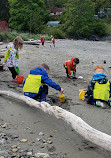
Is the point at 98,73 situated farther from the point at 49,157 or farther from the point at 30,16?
the point at 30,16

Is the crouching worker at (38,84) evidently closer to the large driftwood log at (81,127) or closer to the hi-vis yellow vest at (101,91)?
the large driftwood log at (81,127)

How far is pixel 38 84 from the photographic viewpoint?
5.19m

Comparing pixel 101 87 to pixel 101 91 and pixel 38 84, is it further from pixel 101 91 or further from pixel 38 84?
pixel 38 84

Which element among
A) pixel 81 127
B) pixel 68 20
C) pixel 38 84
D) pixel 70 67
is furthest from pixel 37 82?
pixel 68 20

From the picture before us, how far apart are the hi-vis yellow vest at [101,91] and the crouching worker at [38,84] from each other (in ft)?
2.58

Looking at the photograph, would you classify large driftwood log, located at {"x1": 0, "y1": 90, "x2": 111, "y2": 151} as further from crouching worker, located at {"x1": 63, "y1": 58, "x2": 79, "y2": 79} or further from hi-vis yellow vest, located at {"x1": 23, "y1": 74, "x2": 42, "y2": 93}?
crouching worker, located at {"x1": 63, "y1": 58, "x2": 79, "y2": 79}

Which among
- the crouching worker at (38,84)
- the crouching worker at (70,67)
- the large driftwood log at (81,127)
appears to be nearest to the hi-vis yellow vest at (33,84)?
the crouching worker at (38,84)

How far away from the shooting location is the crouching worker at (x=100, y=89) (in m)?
5.21

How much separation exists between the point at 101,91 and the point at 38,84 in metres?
1.39

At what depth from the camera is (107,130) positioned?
12.3 feet

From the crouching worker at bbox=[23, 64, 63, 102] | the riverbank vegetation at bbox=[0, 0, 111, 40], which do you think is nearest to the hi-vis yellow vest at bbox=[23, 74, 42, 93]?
the crouching worker at bbox=[23, 64, 63, 102]

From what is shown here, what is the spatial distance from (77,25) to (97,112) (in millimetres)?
51289

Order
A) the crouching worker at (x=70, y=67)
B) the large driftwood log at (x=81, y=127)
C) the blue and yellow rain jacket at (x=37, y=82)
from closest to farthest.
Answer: the large driftwood log at (x=81, y=127), the blue and yellow rain jacket at (x=37, y=82), the crouching worker at (x=70, y=67)

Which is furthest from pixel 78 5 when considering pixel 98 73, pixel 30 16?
pixel 98 73
